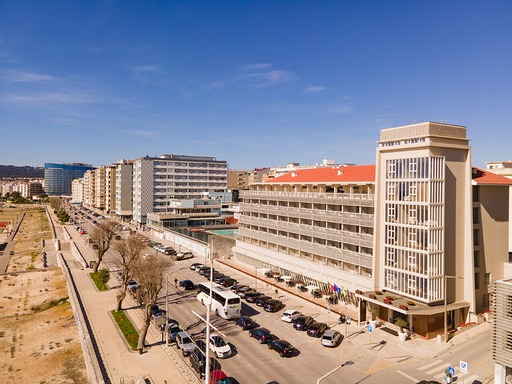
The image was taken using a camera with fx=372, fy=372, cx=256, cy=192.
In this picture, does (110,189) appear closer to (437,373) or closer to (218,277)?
(218,277)

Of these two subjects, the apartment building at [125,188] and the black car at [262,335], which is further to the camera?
the apartment building at [125,188]

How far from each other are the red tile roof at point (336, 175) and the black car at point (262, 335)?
23.8 m

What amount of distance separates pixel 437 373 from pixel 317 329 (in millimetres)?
12690

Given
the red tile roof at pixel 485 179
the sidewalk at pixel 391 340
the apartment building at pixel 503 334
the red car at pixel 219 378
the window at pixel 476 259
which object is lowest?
the sidewalk at pixel 391 340

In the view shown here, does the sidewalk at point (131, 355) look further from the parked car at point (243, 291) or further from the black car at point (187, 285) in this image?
the parked car at point (243, 291)

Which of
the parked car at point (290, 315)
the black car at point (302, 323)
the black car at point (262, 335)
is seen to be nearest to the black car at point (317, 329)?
the black car at point (302, 323)

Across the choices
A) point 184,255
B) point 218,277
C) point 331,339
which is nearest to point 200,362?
point 331,339

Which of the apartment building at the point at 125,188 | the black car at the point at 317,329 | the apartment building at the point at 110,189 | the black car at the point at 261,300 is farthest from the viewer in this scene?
the apartment building at the point at 110,189

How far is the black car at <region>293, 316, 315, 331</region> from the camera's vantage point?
144 ft

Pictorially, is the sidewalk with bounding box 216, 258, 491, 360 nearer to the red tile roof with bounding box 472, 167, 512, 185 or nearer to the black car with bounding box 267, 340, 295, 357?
the black car with bounding box 267, 340, 295, 357

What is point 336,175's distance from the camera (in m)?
59.4

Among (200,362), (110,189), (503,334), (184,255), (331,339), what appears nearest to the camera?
(503,334)

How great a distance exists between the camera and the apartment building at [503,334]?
30328mm

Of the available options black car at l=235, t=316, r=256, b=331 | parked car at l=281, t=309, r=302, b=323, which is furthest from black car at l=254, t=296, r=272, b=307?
black car at l=235, t=316, r=256, b=331
